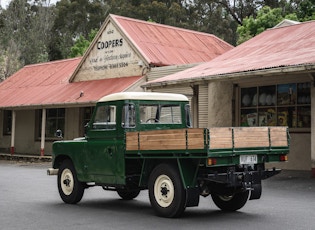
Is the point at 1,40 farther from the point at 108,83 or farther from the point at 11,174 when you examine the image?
the point at 11,174

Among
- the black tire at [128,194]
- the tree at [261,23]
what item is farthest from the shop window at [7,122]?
the black tire at [128,194]

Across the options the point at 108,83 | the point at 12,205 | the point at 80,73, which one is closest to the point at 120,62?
the point at 108,83

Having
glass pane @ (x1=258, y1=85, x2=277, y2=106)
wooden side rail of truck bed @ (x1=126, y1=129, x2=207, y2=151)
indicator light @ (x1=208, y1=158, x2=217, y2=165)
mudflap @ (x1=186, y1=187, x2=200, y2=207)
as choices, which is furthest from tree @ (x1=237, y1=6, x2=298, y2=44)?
indicator light @ (x1=208, y1=158, x2=217, y2=165)

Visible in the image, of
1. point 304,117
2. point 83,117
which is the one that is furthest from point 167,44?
point 304,117

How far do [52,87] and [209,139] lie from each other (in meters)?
20.4

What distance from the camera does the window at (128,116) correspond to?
1002 centimetres

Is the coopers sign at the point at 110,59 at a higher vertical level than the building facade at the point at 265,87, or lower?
higher

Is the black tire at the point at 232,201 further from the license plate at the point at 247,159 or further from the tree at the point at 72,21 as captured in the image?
the tree at the point at 72,21

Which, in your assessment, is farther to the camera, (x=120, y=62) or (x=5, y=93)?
Answer: (x=5, y=93)

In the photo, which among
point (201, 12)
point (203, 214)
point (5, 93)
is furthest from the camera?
point (201, 12)

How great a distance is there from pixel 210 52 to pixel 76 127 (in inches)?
292

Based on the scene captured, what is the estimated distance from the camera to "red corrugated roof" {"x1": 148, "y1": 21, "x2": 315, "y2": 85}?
1492 centimetres

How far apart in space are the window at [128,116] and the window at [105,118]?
0.25 metres

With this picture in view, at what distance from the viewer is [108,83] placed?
24.4 meters
